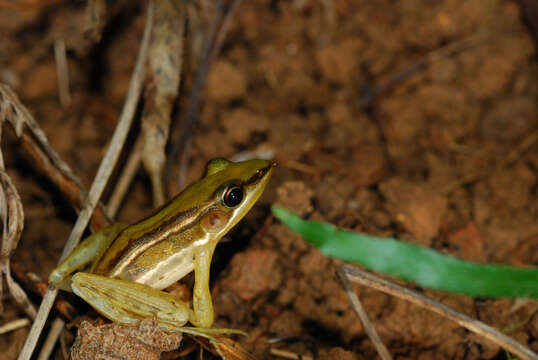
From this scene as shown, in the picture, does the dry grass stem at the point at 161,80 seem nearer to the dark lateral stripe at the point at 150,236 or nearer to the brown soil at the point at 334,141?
the brown soil at the point at 334,141

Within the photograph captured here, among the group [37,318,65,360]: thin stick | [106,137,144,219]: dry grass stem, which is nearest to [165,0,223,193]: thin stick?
[106,137,144,219]: dry grass stem

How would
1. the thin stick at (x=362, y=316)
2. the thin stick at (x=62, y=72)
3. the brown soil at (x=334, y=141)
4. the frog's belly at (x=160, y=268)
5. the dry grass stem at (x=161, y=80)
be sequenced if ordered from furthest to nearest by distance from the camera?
the thin stick at (x=62, y=72), the dry grass stem at (x=161, y=80), the brown soil at (x=334, y=141), the frog's belly at (x=160, y=268), the thin stick at (x=362, y=316)

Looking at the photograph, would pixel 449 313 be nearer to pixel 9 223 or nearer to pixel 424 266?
pixel 424 266

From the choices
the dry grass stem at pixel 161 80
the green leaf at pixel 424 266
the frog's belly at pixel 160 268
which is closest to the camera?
the green leaf at pixel 424 266

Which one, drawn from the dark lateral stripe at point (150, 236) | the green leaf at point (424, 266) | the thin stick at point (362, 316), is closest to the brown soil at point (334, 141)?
the thin stick at point (362, 316)

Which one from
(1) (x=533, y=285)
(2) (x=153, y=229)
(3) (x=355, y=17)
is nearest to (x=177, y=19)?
(2) (x=153, y=229)

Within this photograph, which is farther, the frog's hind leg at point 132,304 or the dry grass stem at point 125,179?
the dry grass stem at point 125,179

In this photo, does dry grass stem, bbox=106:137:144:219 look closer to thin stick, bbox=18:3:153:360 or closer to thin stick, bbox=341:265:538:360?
thin stick, bbox=18:3:153:360

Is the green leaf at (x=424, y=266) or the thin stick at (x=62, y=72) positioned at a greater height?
the thin stick at (x=62, y=72)
